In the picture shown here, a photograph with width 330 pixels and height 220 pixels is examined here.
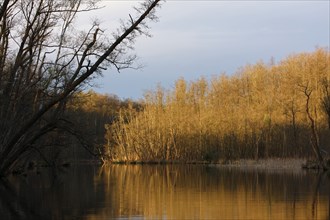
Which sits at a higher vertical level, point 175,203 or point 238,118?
point 238,118

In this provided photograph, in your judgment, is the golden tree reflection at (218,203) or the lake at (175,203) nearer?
the golden tree reflection at (218,203)

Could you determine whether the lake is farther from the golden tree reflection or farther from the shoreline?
the shoreline

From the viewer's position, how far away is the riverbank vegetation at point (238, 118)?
49.2 metres

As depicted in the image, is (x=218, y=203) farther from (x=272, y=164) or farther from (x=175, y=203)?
(x=272, y=164)

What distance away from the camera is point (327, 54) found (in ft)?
198

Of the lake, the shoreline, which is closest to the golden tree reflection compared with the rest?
the lake

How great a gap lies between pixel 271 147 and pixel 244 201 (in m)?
32.8

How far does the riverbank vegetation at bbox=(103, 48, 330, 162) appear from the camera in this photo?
49.2 metres

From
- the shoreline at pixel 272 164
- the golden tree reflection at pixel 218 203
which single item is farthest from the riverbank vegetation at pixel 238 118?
the golden tree reflection at pixel 218 203

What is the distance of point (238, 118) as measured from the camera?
180 ft

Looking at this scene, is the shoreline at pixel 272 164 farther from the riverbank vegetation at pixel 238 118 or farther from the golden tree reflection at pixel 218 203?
the golden tree reflection at pixel 218 203

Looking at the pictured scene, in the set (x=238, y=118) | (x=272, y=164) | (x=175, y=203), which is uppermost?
(x=238, y=118)

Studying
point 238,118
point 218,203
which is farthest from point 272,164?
point 218,203

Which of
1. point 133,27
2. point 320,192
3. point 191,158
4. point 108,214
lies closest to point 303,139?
point 191,158
